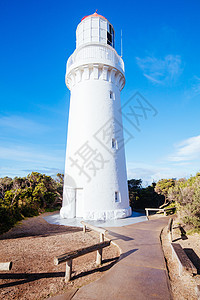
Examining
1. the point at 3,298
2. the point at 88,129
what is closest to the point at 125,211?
the point at 88,129

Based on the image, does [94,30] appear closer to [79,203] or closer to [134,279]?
[79,203]

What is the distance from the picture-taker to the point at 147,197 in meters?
17.2

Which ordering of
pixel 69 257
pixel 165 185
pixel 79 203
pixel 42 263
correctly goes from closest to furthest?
pixel 69 257
pixel 42 263
pixel 79 203
pixel 165 185

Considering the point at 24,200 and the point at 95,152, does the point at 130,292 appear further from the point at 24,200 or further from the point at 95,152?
the point at 24,200

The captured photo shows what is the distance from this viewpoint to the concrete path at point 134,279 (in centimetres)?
329

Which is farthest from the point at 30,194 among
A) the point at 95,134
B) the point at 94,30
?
the point at 94,30

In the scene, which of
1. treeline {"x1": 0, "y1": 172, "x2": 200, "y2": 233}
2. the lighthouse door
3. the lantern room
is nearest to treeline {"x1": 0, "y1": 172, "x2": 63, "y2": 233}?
treeline {"x1": 0, "y1": 172, "x2": 200, "y2": 233}

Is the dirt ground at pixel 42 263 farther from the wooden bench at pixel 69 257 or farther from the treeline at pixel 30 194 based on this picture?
the treeline at pixel 30 194

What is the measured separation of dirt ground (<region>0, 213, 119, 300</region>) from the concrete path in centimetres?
35

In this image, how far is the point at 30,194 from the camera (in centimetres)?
1495

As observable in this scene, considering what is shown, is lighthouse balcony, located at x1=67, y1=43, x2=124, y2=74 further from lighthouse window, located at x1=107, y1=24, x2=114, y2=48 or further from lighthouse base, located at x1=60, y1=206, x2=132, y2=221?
lighthouse base, located at x1=60, y1=206, x2=132, y2=221

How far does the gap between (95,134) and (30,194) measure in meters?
8.44

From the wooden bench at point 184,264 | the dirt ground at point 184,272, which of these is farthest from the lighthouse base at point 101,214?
the wooden bench at point 184,264

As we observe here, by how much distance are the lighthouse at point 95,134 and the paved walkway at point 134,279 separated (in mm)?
5217
